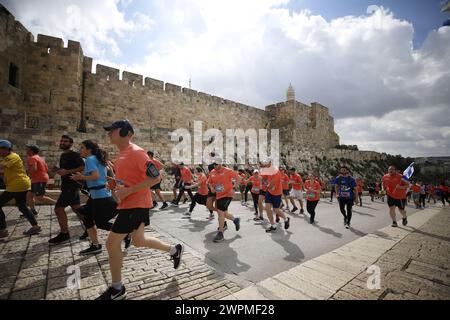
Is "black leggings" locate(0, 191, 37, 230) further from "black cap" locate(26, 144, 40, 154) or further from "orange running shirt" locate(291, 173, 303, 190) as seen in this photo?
"orange running shirt" locate(291, 173, 303, 190)

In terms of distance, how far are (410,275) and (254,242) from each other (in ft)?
8.25

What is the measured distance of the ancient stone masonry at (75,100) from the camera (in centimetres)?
976

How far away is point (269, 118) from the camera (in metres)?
25.5

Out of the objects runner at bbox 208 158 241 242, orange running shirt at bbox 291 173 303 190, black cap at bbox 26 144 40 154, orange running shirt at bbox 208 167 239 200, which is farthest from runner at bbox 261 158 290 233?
black cap at bbox 26 144 40 154

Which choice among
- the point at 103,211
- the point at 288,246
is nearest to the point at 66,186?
the point at 103,211

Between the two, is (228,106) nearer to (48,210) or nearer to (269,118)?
(269,118)

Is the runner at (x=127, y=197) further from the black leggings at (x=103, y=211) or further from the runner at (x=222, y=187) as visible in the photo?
the runner at (x=222, y=187)

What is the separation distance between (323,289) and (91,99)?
15554 millimetres

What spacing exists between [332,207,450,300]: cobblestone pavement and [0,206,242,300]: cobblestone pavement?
4.81 feet

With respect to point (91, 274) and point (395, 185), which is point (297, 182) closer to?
point (395, 185)

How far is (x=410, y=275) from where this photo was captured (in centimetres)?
288

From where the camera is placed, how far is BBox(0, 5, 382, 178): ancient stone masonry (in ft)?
32.0
